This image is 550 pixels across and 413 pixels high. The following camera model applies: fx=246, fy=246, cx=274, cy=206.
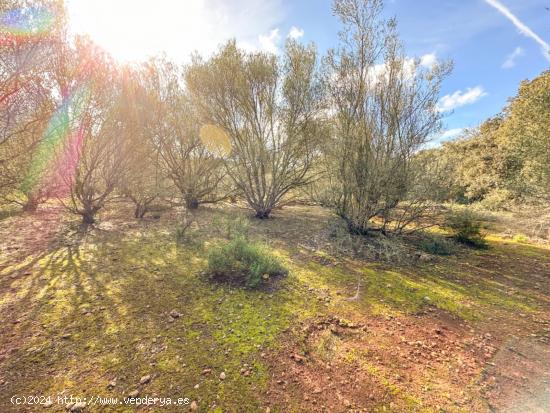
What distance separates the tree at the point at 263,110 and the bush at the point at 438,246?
4.21 m

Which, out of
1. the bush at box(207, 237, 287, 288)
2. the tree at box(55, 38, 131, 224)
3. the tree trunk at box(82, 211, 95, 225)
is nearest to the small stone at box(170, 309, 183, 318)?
the bush at box(207, 237, 287, 288)

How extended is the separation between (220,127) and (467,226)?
8114mm

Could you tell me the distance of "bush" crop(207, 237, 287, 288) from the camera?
13.2 feet

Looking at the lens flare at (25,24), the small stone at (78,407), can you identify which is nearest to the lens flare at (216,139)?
the lens flare at (25,24)

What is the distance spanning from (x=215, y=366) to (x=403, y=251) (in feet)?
16.3

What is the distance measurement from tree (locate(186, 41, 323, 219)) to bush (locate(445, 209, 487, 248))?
442 centimetres

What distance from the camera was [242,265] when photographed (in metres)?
4.22

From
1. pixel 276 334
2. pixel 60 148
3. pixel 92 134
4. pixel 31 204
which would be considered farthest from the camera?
pixel 31 204

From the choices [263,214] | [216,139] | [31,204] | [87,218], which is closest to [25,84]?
[87,218]

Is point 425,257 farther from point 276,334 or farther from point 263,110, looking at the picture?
point 263,110

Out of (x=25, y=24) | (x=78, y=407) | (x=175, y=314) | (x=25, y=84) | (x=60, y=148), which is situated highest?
(x=25, y=24)

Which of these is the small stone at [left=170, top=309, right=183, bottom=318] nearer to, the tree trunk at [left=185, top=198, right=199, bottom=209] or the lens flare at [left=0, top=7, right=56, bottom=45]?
the lens flare at [left=0, top=7, right=56, bottom=45]

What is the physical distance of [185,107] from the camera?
875 centimetres

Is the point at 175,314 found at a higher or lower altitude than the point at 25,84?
lower
